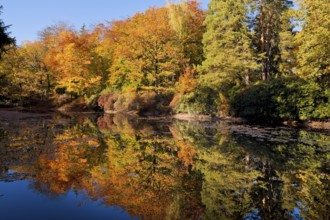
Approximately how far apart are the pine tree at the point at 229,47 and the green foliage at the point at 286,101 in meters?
4.47

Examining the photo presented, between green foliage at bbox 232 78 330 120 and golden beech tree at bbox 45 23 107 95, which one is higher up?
golden beech tree at bbox 45 23 107 95

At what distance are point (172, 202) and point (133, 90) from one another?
27.5 m

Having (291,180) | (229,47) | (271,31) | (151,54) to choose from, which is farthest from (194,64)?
(291,180)

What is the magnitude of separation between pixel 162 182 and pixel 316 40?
1810cm

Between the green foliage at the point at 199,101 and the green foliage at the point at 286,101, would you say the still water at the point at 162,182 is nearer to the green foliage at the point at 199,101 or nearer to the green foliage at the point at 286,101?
the green foliage at the point at 286,101

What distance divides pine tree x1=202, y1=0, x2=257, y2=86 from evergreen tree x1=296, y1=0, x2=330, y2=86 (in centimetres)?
480

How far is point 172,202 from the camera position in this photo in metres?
4.67

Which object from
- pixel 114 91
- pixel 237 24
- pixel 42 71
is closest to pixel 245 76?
pixel 237 24

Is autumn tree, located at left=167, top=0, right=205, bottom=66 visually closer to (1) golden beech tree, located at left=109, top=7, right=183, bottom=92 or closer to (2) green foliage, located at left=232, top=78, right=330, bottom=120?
(1) golden beech tree, located at left=109, top=7, right=183, bottom=92

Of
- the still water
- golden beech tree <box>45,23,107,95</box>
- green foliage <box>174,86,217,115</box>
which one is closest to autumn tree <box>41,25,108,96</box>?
golden beech tree <box>45,23,107,95</box>

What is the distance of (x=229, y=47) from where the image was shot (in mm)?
26688

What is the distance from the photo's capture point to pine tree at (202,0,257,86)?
25.3 meters

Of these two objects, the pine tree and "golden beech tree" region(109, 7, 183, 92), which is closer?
the pine tree

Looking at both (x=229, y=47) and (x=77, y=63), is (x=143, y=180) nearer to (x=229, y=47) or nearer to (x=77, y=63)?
(x=229, y=47)
